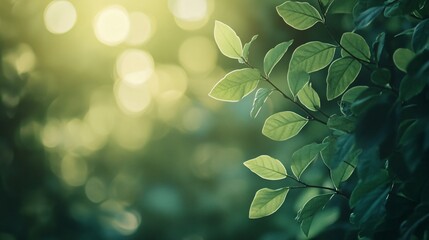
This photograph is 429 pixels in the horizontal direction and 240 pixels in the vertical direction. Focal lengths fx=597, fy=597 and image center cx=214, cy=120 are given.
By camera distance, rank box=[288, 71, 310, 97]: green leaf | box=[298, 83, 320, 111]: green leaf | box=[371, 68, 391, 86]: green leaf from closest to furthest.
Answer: box=[371, 68, 391, 86]: green leaf < box=[288, 71, 310, 97]: green leaf < box=[298, 83, 320, 111]: green leaf

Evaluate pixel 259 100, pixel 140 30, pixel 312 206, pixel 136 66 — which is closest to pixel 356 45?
pixel 259 100

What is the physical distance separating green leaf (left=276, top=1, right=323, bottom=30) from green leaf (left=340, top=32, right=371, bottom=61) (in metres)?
0.07

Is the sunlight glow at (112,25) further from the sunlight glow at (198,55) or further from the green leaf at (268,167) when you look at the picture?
the green leaf at (268,167)

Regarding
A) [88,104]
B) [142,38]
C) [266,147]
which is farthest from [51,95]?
[266,147]

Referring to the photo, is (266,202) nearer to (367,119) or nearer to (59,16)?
(367,119)

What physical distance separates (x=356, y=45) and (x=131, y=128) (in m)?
3.14

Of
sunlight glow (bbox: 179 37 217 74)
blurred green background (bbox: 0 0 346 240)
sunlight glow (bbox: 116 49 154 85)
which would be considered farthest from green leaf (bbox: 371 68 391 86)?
sunlight glow (bbox: 116 49 154 85)

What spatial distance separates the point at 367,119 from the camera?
76 cm

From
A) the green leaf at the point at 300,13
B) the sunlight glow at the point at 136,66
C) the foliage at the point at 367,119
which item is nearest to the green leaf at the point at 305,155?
the foliage at the point at 367,119

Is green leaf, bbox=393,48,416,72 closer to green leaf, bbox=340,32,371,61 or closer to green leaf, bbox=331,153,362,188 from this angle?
green leaf, bbox=340,32,371,61

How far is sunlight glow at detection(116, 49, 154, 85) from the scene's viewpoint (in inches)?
172

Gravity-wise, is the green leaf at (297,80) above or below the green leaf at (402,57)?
below

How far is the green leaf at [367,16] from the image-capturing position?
90cm

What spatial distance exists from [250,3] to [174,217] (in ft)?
5.02
